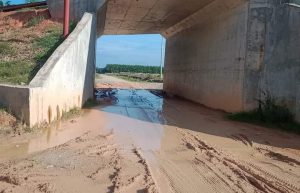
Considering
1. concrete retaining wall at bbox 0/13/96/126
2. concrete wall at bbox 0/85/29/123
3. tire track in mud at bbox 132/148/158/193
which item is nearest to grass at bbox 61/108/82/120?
concrete retaining wall at bbox 0/13/96/126

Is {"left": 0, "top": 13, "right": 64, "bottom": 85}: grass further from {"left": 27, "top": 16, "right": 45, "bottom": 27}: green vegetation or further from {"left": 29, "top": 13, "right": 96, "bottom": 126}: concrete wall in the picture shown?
{"left": 29, "top": 13, "right": 96, "bottom": 126}: concrete wall

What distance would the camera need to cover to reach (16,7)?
64.2 feet

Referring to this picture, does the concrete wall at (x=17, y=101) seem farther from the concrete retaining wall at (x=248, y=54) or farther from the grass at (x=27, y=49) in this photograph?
the concrete retaining wall at (x=248, y=54)

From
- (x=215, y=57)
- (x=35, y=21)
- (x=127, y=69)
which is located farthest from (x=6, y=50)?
(x=127, y=69)

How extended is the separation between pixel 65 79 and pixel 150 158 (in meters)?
5.19

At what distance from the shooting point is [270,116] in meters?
13.0

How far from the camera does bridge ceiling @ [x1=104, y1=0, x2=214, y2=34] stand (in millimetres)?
18125

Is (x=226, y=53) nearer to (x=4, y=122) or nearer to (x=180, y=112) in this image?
(x=180, y=112)

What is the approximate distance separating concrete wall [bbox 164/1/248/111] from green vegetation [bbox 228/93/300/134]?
64 centimetres

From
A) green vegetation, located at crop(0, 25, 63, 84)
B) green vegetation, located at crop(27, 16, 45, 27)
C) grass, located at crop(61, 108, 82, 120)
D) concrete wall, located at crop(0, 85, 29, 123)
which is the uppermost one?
green vegetation, located at crop(27, 16, 45, 27)

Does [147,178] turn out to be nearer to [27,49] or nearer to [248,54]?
[248,54]

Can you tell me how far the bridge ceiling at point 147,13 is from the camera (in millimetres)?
18125

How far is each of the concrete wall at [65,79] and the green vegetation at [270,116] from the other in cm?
533

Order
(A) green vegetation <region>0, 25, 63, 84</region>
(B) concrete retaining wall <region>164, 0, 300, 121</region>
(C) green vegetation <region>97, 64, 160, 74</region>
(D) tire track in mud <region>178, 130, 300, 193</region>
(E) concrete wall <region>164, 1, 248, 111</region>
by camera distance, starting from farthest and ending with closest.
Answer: (C) green vegetation <region>97, 64, 160, 74</region> → (E) concrete wall <region>164, 1, 248, 111</region> → (B) concrete retaining wall <region>164, 0, 300, 121</region> → (A) green vegetation <region>0, 25, 63, 84</region> → (D) tire track in mud <region>178, 130, 300, 193</region>
